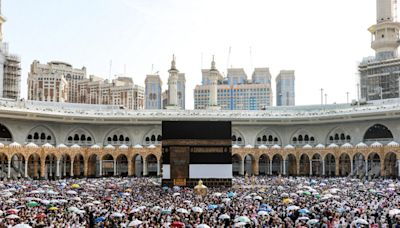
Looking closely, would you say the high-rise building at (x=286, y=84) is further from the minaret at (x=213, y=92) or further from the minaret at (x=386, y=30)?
the minaret at (x=213, y=92)

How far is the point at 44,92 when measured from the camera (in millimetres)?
102562

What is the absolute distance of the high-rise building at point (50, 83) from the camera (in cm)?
10269

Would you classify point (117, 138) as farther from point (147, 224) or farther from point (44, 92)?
point (44, 92)

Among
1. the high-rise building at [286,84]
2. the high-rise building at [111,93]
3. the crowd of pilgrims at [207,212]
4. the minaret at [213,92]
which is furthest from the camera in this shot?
the high-rise building at [111,93]

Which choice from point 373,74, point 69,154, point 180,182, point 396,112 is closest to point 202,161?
point 180,182

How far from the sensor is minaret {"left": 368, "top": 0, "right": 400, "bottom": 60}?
63.6 metres

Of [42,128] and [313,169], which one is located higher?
[42,128]

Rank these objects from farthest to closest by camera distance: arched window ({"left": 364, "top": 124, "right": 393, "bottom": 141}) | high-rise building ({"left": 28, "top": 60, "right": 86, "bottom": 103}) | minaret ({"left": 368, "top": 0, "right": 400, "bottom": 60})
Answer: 1. high-rise building ({"left": 28, "top": 60, "right": 86, "bottom": 103})
2. minaret ({"left": 368, "top": 0, "right": 400, "bottom": 60})
3. arched window ({"left": 364, "top": 124, "right": 393, "bottom": 141})

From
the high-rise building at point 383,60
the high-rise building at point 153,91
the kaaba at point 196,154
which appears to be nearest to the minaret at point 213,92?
the high-rise building at point 383,60

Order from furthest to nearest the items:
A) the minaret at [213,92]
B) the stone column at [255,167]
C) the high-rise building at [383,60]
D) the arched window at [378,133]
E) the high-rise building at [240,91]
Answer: the high-rise building at [240,91]
the high-rise building at [383,60]
the minaret at [213,92]
the stone column at [255,167]
the arched window at [378,133]

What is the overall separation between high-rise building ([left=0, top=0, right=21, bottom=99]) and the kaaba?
115 feet

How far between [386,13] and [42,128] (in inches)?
1768

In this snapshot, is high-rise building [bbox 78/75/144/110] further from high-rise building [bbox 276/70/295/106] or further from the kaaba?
the kaaba

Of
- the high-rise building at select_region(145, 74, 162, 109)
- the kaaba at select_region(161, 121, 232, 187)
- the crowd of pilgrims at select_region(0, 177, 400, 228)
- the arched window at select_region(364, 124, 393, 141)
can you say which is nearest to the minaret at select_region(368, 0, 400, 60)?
the arched window at select_region(364, 124, 393, 141)
